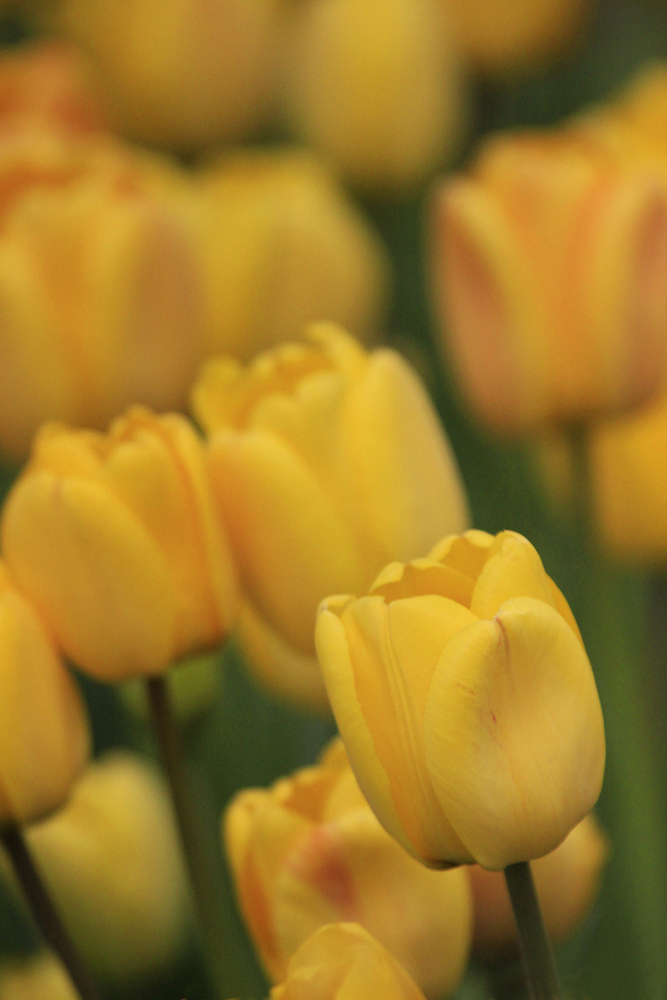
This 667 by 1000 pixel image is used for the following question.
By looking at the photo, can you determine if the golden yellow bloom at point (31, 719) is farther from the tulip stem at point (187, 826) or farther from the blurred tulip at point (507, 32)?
the blurred tulip at point (507, 32)

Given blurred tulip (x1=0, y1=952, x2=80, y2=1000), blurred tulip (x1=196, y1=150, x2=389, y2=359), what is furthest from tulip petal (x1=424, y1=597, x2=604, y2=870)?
blurred tulip (x1=196, y1=150, x2=389, y2=359)

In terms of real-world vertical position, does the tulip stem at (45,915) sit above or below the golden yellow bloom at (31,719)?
below

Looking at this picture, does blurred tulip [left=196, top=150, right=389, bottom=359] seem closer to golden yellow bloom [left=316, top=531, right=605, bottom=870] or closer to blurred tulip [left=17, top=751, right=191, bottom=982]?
blurred tulip [left=17, top=751, right=191, bottom=982]

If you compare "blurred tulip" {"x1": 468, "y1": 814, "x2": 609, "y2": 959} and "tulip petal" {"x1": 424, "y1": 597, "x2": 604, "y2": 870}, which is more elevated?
"tulip petal" {"x1": 424, "y1": 597, "x2": 604, "y2": 870}

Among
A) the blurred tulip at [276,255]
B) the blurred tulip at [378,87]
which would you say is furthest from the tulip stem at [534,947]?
the blurred tulip at [378,87]

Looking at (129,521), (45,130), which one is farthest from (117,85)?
(129,521)

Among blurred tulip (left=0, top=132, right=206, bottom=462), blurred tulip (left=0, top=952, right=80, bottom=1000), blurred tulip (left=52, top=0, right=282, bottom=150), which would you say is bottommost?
blurred tulip (left=0, top=952, right=80, bottom=1000)

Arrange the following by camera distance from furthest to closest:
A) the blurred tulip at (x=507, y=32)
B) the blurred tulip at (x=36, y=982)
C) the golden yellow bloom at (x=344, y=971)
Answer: the blurred tulip at (x=507, y=32) → the blurred tulip at (x=36, y=982) → the golden yellow bloom at (x=344, y=971)
